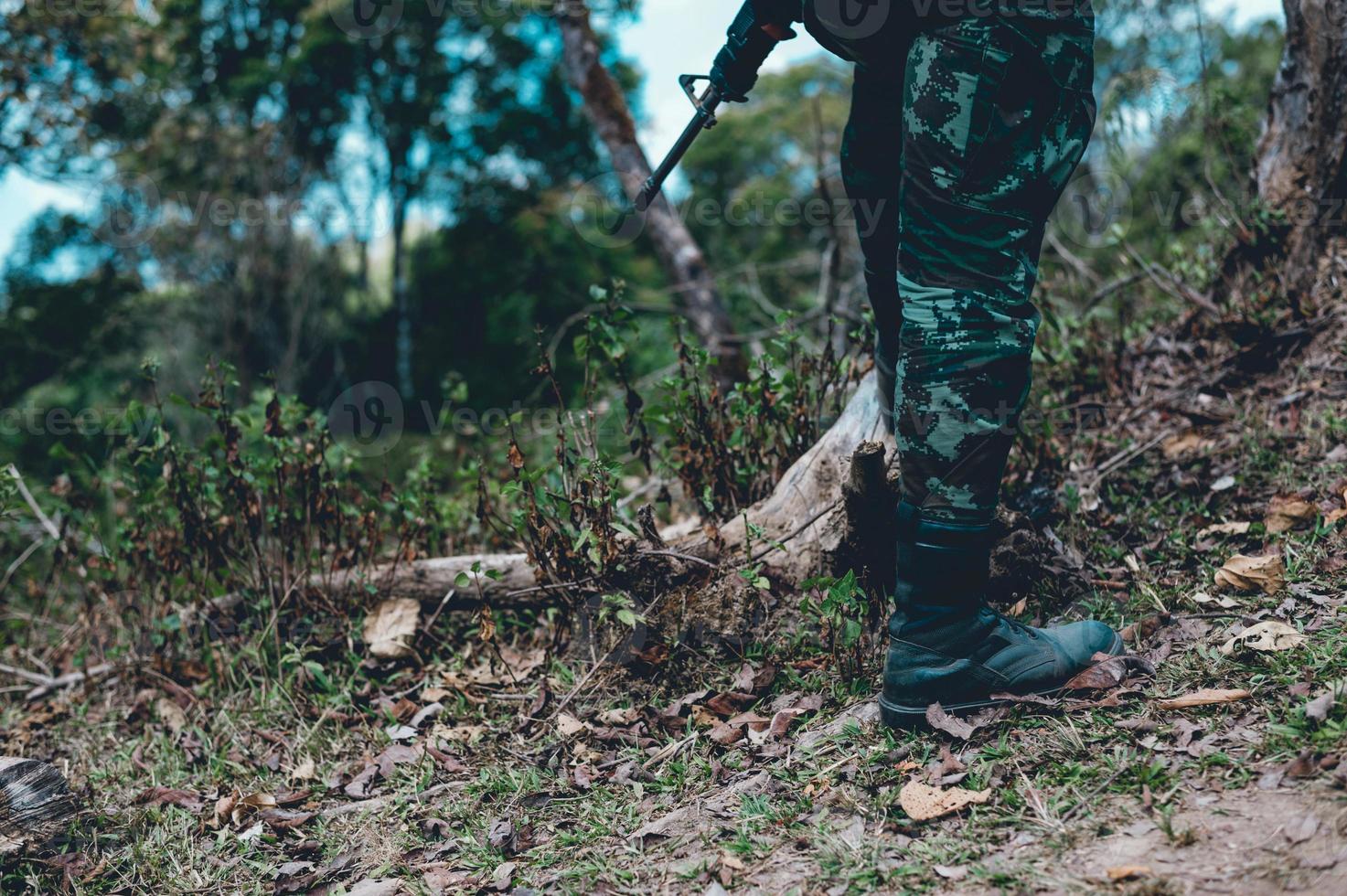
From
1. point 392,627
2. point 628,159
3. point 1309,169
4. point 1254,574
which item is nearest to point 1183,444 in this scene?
point 1254,574

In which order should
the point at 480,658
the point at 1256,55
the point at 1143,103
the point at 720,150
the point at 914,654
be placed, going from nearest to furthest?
1. the point at 914,654
2. the point at 480,658
3. the point at 1143,103
4. the point at 1256,55
5. the point at 720,150

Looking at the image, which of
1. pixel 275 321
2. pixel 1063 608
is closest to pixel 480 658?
pixel 1063 608

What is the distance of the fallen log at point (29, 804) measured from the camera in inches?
85.3

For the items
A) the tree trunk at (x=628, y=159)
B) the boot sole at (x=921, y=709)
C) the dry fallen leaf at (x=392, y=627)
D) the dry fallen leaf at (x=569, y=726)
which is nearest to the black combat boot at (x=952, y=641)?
the boot sole at (x=921, y=709)

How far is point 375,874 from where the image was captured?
6.53 ft

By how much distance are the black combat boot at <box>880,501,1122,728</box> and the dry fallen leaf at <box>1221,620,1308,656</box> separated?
1.14 ft

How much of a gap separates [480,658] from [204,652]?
3.12ft

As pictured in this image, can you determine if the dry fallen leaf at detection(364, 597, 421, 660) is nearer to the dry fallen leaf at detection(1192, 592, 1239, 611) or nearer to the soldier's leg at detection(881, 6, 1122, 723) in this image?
the soldier's leg at detection(881, 6, 1122, 723)

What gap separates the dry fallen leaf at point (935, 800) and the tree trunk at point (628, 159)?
393 centimetres

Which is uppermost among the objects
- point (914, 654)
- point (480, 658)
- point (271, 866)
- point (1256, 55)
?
point (1256, 55)

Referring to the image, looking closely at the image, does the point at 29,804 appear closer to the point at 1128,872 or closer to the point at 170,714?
the point at 170,714

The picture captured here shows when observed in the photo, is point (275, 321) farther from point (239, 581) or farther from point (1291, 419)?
point (1291, 419)

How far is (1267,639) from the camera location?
2014 mm

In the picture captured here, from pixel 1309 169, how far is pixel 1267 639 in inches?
98.0
